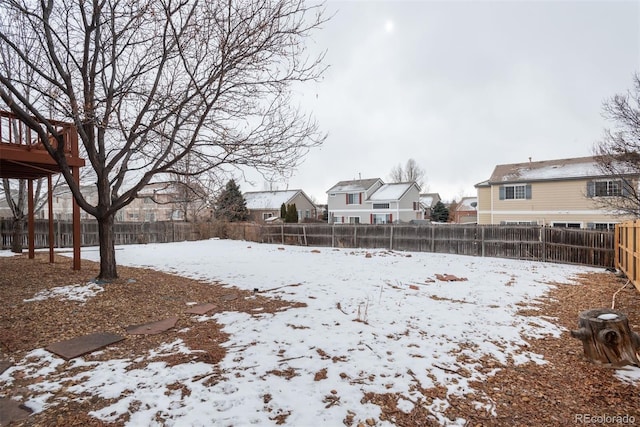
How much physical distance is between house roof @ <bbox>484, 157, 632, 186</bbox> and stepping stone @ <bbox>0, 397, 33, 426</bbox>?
20.7 m

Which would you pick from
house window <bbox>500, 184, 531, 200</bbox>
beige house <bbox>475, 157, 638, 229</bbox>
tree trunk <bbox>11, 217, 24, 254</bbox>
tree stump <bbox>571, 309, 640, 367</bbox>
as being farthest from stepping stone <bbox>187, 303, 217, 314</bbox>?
house window <bbox>500, 184, 531, 200</bbox>

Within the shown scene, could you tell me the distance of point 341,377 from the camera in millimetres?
2799

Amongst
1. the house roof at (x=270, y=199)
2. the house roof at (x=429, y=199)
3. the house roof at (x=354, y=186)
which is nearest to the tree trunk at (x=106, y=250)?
the house roof at (x=354, y=186)

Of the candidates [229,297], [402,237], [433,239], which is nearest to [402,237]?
[402,237]

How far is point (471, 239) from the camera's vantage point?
12570 millimetres

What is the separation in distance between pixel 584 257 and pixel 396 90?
815cm

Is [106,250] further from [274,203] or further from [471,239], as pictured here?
[274,203]

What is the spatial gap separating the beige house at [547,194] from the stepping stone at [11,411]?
20.0 metres

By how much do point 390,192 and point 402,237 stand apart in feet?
54.6

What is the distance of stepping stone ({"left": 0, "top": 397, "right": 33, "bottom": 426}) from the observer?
7.10 ft

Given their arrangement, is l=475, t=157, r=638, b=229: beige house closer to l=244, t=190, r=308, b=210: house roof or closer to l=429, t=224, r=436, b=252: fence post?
l=429, t=224, r=436, b=252: fence post

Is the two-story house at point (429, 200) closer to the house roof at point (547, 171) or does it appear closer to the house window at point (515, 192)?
the house roof at point (547, 171)

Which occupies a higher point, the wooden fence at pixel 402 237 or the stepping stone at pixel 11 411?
the wooden fence at pixel 402 237

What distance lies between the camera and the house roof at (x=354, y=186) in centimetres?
3109
